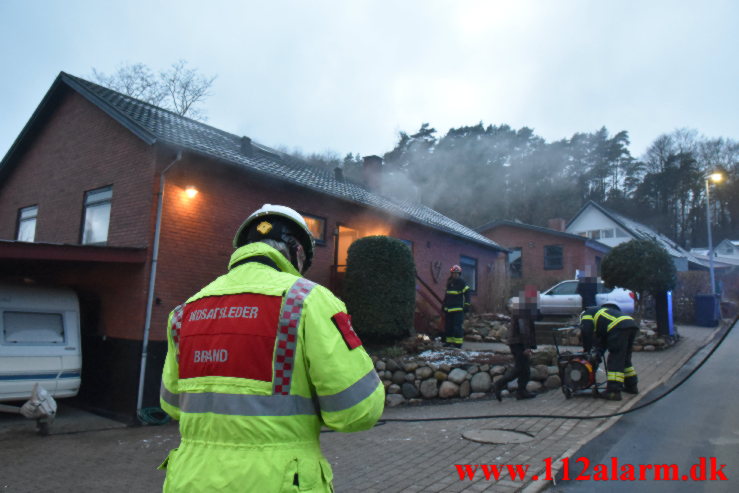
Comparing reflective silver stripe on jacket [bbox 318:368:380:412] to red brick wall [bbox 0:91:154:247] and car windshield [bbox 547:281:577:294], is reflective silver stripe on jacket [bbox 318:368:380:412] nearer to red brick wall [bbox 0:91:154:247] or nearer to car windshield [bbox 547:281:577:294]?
red brick wall [bbox 0:91:154:247]

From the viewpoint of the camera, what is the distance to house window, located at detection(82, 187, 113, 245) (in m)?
9.71

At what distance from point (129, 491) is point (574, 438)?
4605 mm

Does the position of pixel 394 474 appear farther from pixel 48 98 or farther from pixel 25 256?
pixel 48 98

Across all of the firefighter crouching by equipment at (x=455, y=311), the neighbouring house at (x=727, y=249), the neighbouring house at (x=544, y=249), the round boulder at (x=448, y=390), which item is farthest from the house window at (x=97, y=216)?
the neighbouring house at (x=727, y=249)

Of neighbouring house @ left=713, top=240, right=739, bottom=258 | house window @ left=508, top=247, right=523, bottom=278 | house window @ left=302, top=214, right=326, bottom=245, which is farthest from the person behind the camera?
neighbouring house @ left=713, top=240, right=739, bottom=258

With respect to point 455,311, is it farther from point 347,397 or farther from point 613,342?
point 347,397

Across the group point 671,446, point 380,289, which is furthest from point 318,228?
point 671,446

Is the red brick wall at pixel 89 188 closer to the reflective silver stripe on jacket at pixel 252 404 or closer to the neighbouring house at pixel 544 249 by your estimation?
the reflective silver stripe on jacket at pixel 252 404

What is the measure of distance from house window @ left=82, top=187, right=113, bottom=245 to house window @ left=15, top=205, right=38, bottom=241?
2503 mm

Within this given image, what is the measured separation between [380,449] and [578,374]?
3.53m

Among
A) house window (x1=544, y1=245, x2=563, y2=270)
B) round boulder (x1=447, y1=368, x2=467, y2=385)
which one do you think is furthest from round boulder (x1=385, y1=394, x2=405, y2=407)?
house window (x1=544, y1=245, x2=563, y2=270)

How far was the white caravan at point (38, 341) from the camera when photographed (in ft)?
23.4

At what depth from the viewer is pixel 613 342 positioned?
23.9 feet

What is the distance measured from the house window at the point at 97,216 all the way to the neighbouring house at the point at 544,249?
21.3m
